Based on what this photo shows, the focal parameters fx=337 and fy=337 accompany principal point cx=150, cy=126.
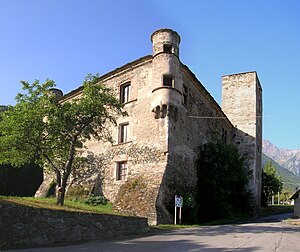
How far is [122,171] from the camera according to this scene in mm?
24391

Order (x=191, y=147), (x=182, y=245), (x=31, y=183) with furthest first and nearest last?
(x=31, y=183)
(x=191, y=147)
(x=182, y=245)

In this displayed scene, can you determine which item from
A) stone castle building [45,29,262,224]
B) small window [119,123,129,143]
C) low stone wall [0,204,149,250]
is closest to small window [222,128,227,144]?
stone castle building [45,29,262,224]

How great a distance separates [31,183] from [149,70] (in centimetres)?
1844

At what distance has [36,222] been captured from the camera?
10430mm

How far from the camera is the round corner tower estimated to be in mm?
22653

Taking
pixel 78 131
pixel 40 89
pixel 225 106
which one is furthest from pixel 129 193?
pixel 225 106

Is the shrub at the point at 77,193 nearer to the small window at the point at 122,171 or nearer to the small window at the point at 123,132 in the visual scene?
the small window at the point at 122,171

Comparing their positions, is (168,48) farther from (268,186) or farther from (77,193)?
(268,186)

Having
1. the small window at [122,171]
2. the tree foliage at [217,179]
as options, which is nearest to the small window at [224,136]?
the tree foliage at [217,179]

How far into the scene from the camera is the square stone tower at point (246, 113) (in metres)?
39.4

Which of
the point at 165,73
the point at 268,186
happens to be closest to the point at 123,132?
the point at 165,73

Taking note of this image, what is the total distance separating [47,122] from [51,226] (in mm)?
7377

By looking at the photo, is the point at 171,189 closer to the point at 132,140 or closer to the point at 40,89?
the point at 132,140

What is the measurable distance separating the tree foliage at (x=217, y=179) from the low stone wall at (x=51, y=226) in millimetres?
12639
